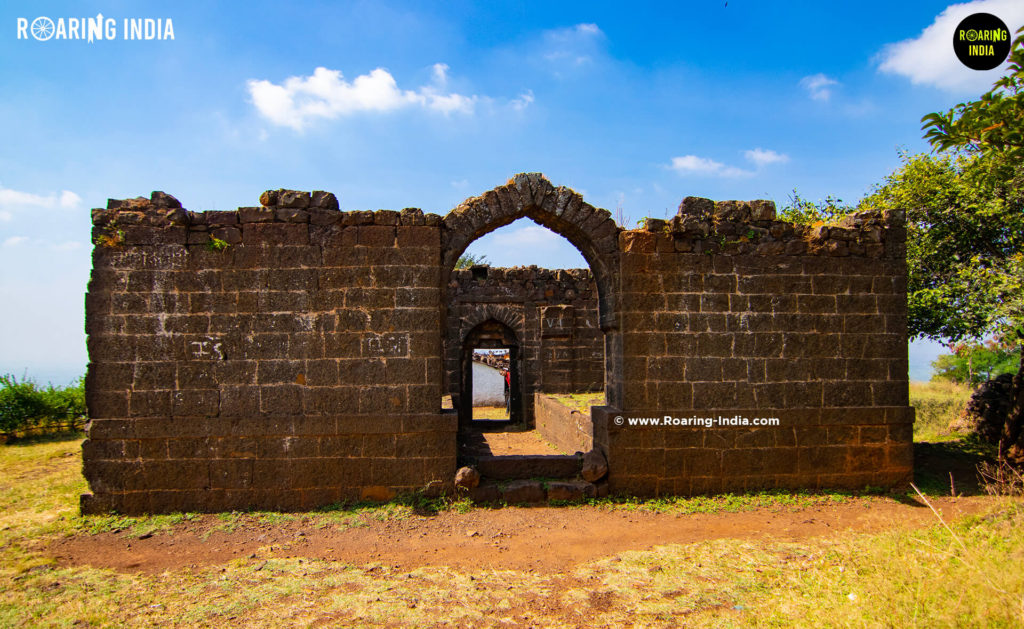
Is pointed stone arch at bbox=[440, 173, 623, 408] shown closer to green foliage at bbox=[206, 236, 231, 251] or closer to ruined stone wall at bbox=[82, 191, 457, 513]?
ruined stone wall at bbox=[82, 191, 457, 513]

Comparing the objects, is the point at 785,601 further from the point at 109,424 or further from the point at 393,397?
the point at 109,424

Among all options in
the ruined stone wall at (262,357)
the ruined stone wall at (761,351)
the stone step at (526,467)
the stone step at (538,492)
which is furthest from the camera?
the stone step at (526,467)

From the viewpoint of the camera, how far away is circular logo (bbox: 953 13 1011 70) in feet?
21.0

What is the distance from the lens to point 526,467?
23.2 feet

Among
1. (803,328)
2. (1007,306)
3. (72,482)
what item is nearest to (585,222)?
(803,328)

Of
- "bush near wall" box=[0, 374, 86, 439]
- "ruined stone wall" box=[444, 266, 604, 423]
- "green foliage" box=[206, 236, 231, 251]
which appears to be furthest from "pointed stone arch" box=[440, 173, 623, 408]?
"bush near wall" box=[0, 374, 86, 439]

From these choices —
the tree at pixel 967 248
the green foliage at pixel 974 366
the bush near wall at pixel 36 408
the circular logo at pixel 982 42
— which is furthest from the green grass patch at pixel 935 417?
the bush near wall at pixel 36 408

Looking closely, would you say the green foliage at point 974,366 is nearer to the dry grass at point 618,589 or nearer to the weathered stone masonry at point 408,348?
the weathered stone masonry at point 408,348

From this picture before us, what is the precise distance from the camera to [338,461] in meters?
6.46

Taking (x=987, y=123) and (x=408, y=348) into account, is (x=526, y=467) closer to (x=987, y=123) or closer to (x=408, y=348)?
(x=408, y=348)

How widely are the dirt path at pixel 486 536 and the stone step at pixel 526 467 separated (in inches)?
20.7

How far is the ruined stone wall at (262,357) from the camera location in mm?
6324

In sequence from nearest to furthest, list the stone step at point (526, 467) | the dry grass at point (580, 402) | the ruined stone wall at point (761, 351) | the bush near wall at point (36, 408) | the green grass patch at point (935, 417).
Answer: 1. the ruined stone wall at point (761, 351)
2. the stone step at point (526, 467)
3. the green grass patch at point (935, 417)
4. the dry grass at point (580, 402)
5. the bush near wall at point (36, 408)

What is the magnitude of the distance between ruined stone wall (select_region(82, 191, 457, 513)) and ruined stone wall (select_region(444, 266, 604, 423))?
848 centimetres
